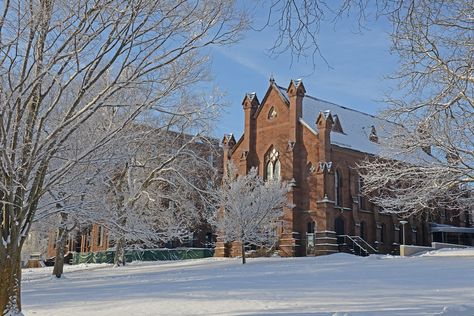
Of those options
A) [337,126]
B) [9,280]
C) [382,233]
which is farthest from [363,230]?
[9,280]

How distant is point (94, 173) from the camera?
15320 millimetres

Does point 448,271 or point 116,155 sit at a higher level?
point 116,155

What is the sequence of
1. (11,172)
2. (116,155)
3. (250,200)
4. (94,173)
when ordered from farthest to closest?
1. (250,200)
2. (94,173)
3. (116,155)
4. (11,172)

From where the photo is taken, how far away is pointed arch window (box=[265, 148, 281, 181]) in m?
47.1

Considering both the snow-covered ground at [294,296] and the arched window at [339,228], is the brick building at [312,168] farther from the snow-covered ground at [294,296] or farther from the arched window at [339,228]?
the snow-covered ground at [294,296]

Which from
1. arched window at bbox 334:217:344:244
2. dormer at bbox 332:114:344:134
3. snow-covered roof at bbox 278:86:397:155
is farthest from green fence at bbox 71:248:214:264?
dormer at bbox 332:114:344:134

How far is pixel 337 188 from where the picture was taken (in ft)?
149

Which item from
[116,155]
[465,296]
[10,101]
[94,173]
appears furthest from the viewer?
[94,173]

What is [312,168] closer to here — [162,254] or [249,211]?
[249,211]

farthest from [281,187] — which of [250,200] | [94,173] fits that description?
[94,173]

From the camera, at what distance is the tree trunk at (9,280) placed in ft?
30.6

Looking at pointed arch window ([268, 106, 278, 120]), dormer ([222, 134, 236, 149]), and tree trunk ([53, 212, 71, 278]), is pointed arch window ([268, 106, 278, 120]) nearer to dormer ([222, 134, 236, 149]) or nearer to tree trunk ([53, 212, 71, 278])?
dormer ([222, 134, 236, 149])

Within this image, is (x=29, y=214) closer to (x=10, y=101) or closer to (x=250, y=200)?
(x=10, y=101)

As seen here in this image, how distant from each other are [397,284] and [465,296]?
4.03 m
